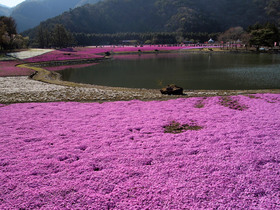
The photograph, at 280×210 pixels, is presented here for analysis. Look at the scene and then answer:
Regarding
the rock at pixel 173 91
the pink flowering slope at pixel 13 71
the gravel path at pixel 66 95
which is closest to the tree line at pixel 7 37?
the pink flowering slope at pixel 13 71

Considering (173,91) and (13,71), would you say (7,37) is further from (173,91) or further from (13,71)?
(173,91)

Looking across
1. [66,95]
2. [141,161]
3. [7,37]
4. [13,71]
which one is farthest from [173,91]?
[7,37]

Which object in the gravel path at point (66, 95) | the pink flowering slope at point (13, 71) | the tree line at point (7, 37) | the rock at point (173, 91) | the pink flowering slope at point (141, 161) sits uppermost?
→ the tree line at point (7, 37)

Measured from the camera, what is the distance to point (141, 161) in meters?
9.20

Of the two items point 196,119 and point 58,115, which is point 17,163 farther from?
point 196,119

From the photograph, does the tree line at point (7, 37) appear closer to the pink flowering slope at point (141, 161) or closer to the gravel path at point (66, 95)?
the gravel path at point (66, 95)

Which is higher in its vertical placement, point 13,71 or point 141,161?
point 13,71

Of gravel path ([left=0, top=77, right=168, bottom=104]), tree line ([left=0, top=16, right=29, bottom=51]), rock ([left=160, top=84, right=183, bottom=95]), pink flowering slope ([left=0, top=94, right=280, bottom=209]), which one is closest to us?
pink flowering slope ([left=0, top=94, right=280, bottom=209])

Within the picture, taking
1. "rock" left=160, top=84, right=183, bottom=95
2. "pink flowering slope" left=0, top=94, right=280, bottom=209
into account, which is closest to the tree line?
"rock" left=160, top=84, right=183, bottom=95

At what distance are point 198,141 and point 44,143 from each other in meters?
7.79

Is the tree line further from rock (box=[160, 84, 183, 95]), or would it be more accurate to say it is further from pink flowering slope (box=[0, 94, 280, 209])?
pink flowering slope (box=[0, 94, 280, 209])

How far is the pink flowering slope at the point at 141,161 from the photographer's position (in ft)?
22.9

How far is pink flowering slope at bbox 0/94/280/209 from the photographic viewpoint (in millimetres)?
6984

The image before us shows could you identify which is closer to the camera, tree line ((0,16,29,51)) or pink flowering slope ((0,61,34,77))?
pink flowering slope ((0,61,34,77))
